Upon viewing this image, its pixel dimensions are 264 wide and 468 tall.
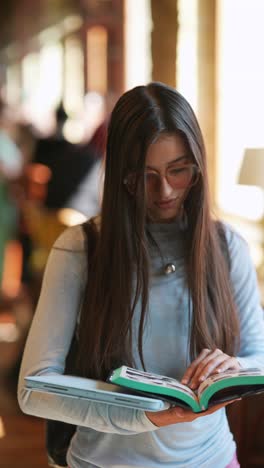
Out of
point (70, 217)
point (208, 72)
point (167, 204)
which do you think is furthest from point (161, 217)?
point (208, 72)

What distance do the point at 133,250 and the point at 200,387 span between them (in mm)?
310

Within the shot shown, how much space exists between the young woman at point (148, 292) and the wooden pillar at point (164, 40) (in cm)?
307

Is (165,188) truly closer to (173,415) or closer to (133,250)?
(133,250)

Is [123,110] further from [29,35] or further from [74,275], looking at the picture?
[29,35]

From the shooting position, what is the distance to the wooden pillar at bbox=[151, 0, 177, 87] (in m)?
4.56

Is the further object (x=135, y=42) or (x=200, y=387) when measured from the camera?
(x=135, y=42)

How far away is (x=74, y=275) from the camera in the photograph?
5.05 feet

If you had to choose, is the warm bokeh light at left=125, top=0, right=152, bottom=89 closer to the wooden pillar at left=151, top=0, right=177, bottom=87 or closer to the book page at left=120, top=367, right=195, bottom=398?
the wooden pillar at left=151, top=0, right=177, bottom=87

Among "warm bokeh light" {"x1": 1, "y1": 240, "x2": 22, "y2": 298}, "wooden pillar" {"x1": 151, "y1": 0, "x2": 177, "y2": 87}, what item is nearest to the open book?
"wooden pillar" {"x1": 151, "y1": 0, "x2": 177, "y2": 87}

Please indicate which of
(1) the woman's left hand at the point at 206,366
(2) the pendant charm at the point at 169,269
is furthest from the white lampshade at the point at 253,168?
(1) the woman's left hand at the point at 206,366

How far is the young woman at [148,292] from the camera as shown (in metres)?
1.48

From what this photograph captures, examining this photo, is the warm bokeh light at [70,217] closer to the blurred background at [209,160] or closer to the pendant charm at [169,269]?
the blurred background at [209,160]

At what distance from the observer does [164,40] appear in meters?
4.61

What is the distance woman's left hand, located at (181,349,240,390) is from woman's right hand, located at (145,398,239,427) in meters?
0.07
